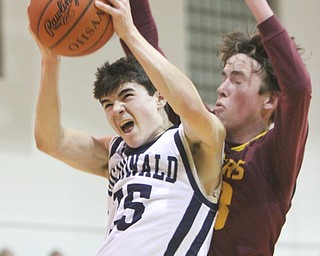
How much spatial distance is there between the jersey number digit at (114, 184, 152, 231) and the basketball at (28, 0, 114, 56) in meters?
0.48

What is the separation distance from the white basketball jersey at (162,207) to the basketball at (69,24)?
0.41 m

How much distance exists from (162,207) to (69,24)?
0.65 m

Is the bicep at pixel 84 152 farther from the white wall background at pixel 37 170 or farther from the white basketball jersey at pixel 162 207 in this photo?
the white wall background at pixel 37 170

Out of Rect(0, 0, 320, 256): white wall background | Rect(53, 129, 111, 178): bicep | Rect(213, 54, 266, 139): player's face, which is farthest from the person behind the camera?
Rect(0, 0, 320, 256): white wall background

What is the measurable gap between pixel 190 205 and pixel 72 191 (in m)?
3.26

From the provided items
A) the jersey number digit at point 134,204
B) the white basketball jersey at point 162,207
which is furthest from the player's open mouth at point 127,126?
the jersey number digit at point 134,204

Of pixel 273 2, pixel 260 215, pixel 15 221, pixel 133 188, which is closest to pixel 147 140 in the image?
pixel 133 188

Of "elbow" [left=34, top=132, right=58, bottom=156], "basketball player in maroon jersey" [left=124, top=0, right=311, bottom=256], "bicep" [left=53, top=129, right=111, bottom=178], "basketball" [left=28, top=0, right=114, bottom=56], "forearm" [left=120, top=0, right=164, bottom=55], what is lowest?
"basketball player in maroon jersey" [left=124, top=0, right=311, bottom=256]

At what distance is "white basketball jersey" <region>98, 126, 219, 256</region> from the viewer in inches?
96.6

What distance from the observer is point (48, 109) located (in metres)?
2.81

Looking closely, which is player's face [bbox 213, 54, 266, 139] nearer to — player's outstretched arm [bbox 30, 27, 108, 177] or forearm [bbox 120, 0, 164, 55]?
forearm [bbox 120, 0, 164, 55]

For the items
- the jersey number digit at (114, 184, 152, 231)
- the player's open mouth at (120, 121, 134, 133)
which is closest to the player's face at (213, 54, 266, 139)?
the player's open mouth at (120, 121, 134, 133)

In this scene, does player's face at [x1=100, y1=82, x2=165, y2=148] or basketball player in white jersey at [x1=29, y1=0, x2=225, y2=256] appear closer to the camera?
basketball player in white jersey at [x1=29, y1=0, x2=225, y2=256]

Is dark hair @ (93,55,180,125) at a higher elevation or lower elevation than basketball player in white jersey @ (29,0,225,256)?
higher
